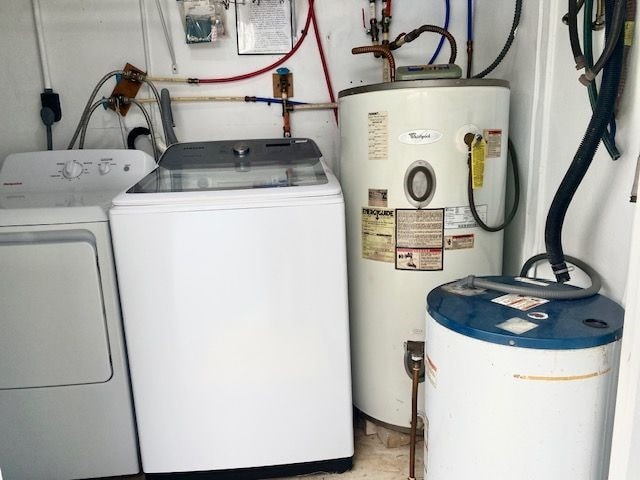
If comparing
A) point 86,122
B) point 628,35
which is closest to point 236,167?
point 86,122

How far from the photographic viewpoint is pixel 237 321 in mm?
1477

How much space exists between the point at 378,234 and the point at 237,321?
1.74 feet

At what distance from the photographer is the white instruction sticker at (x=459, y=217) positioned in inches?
61.5

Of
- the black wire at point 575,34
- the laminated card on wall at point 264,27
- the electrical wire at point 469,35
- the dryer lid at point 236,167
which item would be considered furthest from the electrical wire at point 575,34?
the laminated card on wall at point 264,27

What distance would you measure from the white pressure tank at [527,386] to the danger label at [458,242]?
41 centimetres

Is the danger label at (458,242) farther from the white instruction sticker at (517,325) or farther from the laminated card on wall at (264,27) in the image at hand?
the laminated card on wall at (264,27)

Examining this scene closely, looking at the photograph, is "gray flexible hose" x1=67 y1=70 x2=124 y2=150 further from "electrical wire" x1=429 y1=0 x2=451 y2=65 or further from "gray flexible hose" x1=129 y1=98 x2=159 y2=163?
"electrical wire" x1=429 y1=0 x2=451 y2=65

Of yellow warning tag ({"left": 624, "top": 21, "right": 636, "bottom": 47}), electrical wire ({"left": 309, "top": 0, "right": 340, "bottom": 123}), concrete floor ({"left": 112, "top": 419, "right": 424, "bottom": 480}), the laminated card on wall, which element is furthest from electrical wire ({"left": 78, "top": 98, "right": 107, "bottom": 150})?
yellow warning tag ({"left": 624, "top": 21, "right": 636, "bottom": 47})

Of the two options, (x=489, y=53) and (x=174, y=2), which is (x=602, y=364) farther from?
(x=174, y=2)

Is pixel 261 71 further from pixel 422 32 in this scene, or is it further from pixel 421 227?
pixel 421 227

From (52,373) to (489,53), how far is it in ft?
6.47

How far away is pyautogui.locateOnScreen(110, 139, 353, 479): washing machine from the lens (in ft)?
4.62

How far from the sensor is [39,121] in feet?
7.18

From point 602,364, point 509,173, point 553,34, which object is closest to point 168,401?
point 602,364
